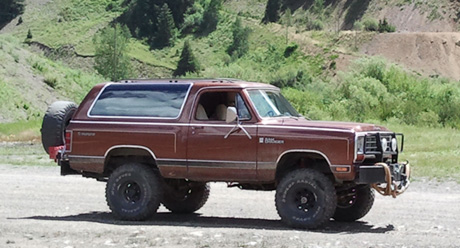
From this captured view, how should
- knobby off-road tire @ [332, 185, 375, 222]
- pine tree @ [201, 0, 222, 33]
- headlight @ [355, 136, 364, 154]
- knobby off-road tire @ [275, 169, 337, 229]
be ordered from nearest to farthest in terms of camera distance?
1. headlight @ [355, 136, 364, 154]
2. knobby off-road tire @ [275, 169, 337, 229]
3. knobby off-road tire @ [332, 185, 375, 222]
4. pine tree @ [201, 0, 222, 33]

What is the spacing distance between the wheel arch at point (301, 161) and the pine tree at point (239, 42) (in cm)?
12499

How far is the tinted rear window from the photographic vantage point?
50.1 ft

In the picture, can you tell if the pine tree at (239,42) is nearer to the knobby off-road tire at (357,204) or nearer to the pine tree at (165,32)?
the pine tree at (165,32)

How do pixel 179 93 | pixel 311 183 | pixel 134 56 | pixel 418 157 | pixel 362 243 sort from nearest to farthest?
pixel 362 243, pixel 311 183, pixel 179 93, pixel 418 157, pixel 134 56

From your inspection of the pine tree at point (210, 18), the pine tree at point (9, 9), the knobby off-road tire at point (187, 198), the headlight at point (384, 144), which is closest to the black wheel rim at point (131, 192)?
the knobby off-road tire at point (187, 198)

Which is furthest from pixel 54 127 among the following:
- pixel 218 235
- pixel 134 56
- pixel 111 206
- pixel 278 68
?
pixel 134 56

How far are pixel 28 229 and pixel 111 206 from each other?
1.77 metres

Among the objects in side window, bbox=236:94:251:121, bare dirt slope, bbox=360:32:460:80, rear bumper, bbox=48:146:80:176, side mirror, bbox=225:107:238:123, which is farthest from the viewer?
bare dirt slope, bbox=360:32:460:80

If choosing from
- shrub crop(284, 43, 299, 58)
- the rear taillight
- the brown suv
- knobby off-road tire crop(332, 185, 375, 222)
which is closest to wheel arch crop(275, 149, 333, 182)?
the brown suv

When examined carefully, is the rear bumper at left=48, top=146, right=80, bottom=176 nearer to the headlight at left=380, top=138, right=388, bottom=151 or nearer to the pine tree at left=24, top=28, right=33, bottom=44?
the headlight at left=380, top=138, right=388, bottom=151

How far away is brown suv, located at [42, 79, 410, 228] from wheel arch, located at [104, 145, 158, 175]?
19 mm

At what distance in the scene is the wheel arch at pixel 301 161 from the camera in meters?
14.1

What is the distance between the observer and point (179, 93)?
15.3m

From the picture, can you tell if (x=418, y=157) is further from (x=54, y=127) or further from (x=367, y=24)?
(x=367, y=24)
